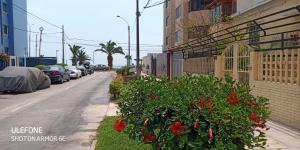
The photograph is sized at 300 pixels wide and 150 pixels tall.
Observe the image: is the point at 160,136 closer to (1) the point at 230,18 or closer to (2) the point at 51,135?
(2) the point at 51,135

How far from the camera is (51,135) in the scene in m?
9.57

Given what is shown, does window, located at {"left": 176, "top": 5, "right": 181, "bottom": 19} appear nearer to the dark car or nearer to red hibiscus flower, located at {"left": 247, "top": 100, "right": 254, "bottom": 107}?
the dark car

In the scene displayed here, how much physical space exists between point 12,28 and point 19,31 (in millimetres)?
2692

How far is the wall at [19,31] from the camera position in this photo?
42.8 meters

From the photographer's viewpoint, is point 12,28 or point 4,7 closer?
point 4,7

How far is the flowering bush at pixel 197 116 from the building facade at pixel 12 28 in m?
36.7

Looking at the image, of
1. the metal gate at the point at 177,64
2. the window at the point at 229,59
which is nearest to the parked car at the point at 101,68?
the metal gate at the point at 177,64

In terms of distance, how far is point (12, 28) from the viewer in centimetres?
4178

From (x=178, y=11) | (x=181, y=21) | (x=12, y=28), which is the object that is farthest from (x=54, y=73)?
(x=178, y=11)

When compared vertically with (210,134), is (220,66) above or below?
above

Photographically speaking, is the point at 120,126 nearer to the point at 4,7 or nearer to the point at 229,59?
the point at 229,59

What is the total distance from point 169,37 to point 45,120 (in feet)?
143

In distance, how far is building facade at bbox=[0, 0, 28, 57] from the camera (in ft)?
131

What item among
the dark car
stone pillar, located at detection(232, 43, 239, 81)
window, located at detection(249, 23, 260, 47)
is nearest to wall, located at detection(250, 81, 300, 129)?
window, located at detection(249, 23, 260, 47)
